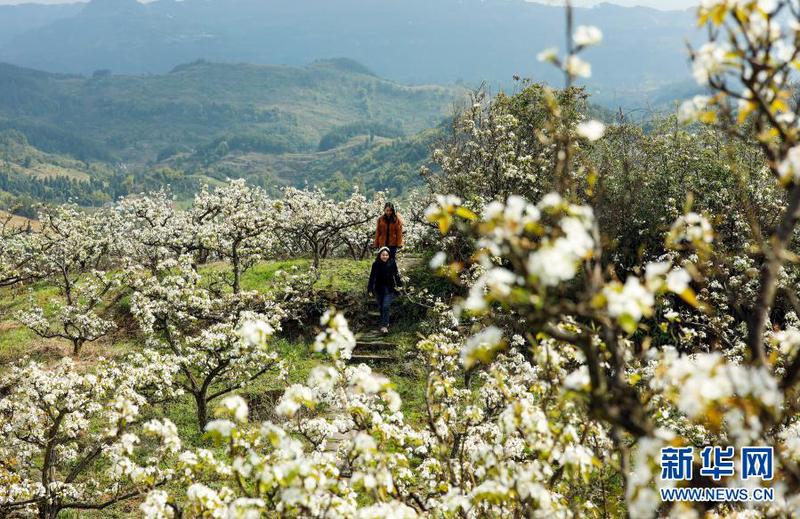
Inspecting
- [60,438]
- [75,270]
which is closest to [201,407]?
[60,438]

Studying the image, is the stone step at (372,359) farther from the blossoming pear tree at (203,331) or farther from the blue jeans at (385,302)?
the blossoming pear tree at (203,331)

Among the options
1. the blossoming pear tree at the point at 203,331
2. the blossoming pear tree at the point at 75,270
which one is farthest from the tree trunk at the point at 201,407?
the blossoming pear tree at the point at 75,270

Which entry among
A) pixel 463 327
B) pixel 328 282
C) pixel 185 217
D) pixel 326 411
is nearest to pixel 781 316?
pixel 463 327

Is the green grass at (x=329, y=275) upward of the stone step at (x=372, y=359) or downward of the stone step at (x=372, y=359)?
upward

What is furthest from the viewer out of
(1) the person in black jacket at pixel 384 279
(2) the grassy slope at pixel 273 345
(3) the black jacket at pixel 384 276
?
(3) the black jacket at pixel 384 276

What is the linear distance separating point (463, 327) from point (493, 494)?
13870 millimetres

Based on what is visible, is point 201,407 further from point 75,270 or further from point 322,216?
point 75,270

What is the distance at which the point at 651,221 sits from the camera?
2009 cm

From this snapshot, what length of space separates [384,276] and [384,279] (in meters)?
0.13

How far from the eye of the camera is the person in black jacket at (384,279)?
17.9 meters

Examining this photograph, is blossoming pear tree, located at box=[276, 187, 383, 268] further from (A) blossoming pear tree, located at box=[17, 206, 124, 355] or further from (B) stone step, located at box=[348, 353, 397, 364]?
(B) stone step, located at box=[348, 353, 397, 364]

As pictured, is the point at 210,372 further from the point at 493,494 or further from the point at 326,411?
the point at 493,494

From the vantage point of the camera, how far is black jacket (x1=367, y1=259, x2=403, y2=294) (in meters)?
18.2

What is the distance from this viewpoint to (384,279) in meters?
18.6
